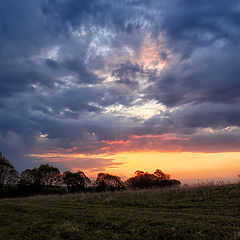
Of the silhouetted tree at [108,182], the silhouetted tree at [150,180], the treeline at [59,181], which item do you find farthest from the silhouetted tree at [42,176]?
the silhouetted tree at [150,180]

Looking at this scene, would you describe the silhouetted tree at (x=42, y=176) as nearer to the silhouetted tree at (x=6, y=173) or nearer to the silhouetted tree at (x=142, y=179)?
the silhouetted tree at (x=6, y=173)

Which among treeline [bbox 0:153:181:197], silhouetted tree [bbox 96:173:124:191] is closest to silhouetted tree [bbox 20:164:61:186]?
treeline [bbox 0:153:181:197]

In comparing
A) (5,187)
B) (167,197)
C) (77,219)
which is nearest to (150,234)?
(77,219)

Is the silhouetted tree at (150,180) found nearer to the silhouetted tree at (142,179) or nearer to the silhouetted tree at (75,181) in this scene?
the silhouetted tree at (142,179)

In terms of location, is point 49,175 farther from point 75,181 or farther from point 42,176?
point 75,181

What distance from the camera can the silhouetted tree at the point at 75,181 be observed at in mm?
79938

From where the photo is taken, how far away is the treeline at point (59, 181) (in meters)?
67.6

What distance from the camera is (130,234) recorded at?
1176cm

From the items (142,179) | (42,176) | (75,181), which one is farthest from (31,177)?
(142,179)

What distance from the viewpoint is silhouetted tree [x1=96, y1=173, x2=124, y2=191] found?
78688 millimetres

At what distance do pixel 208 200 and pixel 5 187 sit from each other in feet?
210

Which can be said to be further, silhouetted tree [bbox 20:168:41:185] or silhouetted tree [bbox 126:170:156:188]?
silhouetted tree [bbox 126:170:156:188]

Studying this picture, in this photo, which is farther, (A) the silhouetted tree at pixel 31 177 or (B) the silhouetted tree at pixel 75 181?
(B) the silhouetted tree at pixel 75 181

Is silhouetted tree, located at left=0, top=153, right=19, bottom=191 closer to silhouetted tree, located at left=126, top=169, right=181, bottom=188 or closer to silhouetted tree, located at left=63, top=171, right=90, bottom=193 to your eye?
silhouetted tree, located at left=63, top=171, right=90, bottom=193
